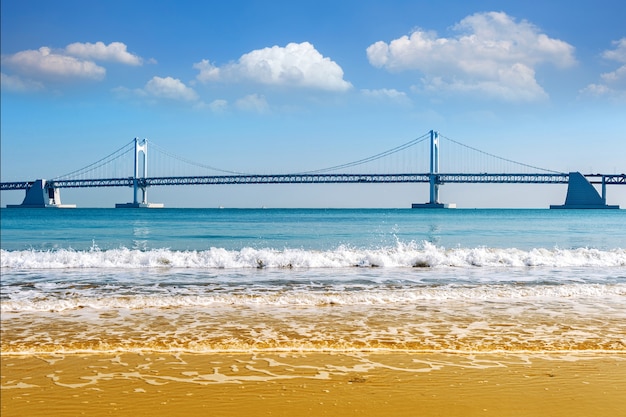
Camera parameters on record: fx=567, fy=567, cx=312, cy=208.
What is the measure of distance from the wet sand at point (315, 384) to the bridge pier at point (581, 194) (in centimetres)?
5319

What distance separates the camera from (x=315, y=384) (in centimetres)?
317

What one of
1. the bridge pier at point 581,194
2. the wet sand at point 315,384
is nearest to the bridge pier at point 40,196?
the bridge pier at point 581,194

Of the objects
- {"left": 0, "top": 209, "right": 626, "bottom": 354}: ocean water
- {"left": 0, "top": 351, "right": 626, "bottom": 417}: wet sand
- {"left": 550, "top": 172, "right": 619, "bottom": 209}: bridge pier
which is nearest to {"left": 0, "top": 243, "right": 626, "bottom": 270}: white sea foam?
{"left": 0, "top": 209, "right": 626, "bottom": 354}: ocean water

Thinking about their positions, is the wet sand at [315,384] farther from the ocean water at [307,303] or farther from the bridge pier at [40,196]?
the bridge pier at [40,196]

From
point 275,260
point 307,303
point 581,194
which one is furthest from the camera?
point 581,194

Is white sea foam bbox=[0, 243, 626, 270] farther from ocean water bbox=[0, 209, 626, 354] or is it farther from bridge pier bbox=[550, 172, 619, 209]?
bridge pier bbox=[550, 172, 619, 209]

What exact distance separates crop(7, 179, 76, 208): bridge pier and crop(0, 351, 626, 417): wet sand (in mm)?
60034

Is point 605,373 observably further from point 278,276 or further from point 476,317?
point 278,276

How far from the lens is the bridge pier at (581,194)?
52.1m

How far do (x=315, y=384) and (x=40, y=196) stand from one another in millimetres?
61651

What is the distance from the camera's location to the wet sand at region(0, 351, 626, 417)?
2.78m

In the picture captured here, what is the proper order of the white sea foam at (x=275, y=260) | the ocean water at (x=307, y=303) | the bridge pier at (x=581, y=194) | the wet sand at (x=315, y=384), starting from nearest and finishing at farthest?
the wet sand at (x=315, y=384)
the ocean water at (x=307, y=303)
the white sea foam at (x=275, y=260)
the bridge pier at (x=581, y=194)

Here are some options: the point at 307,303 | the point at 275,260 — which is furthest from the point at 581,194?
the point at 307,303

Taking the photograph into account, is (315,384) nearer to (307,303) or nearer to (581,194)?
(307,303)
